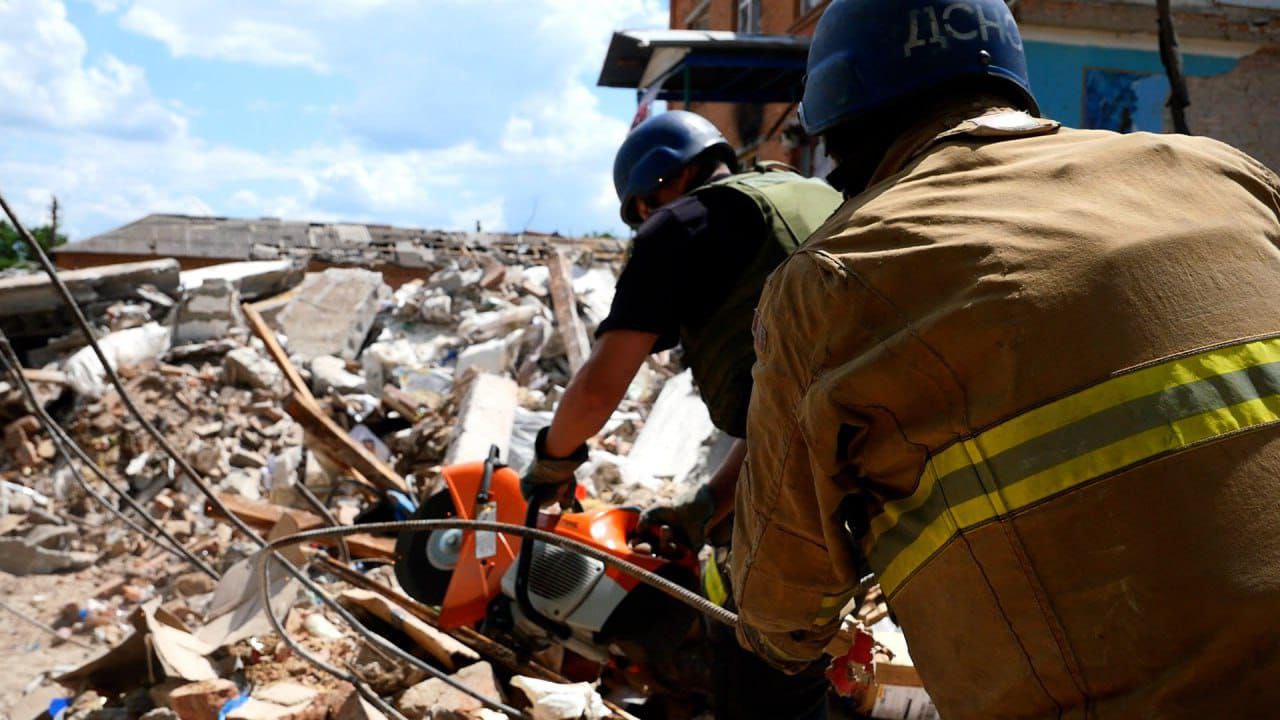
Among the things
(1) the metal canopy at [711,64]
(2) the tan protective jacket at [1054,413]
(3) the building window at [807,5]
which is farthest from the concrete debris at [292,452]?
(3) the building window at [807,5]

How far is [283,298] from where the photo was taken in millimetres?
10117

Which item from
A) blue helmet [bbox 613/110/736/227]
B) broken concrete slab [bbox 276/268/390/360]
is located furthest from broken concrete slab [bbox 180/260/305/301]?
blue helmet [bbox 613/110/736/227]

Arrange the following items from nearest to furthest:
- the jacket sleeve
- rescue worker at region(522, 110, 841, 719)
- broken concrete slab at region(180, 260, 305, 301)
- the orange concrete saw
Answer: the jacket sleeve, rescue worker at region(522, 110, 841, 719), the orange concrete saw, broken concrete slab at region(180, 260, 305, 301)

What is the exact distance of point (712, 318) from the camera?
8.82 ft

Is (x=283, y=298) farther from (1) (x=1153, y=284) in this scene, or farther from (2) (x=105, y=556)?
(1) (x=1153, y=284)

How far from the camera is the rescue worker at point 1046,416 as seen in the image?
1.13 metres

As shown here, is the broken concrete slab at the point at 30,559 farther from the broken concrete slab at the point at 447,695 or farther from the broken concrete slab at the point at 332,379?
the broken concrete slab at the point at 447,695

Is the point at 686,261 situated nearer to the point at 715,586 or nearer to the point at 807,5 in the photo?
the point at 715,586

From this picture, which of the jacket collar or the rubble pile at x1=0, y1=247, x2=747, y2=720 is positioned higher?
the jacket collar

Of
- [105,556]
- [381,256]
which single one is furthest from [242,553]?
[381,256]

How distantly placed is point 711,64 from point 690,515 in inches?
391

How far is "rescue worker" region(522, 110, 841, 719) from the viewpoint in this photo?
2553 mm

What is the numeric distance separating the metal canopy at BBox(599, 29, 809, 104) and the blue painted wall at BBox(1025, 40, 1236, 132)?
293 cm

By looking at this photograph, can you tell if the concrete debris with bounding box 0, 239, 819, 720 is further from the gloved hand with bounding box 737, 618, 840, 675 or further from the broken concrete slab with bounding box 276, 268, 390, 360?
the gloved hand with bounding box 737, 618, 840, 675
